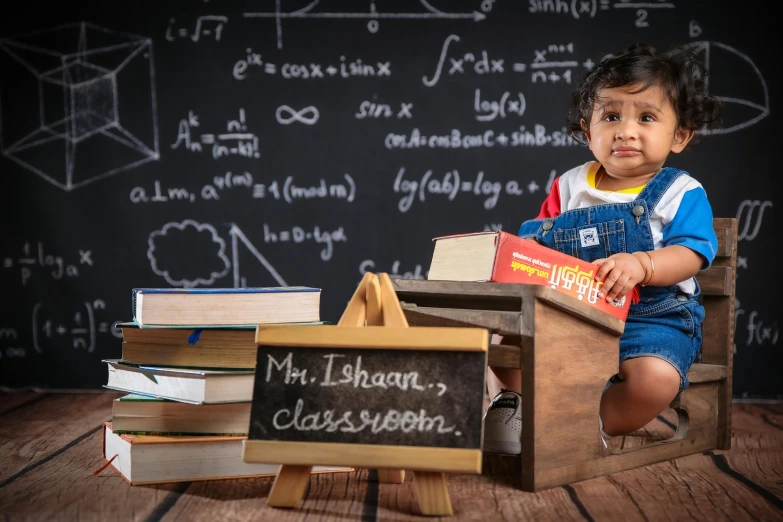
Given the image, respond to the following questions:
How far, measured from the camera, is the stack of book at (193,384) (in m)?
1.46

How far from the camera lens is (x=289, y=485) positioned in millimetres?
1294

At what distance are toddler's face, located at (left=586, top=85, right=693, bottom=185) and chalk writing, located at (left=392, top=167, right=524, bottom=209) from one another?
0.92m

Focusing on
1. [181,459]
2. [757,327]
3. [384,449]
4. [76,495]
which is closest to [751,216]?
[757,327]

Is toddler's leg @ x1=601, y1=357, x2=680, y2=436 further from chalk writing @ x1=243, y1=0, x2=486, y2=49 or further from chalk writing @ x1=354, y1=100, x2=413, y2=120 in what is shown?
chalk writing @ x1=243, y1=0, x2=486, y2=49

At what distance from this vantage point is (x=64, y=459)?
171cm

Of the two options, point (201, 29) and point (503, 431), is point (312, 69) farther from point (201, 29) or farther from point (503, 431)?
point (503, 431)

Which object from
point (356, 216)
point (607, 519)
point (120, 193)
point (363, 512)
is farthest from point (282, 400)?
point (120, 193)

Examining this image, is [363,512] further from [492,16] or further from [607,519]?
[492,16]

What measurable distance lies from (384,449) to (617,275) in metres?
0.65

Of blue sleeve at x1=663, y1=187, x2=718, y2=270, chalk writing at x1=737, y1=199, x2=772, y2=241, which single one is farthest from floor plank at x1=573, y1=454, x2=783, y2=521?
chalk writing at x1=737, y1=199, x2=772, y2=241

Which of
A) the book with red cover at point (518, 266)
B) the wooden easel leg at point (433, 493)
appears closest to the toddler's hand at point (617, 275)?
the book with red cover at point (518, 266)

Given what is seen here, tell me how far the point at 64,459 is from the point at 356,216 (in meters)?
1.41

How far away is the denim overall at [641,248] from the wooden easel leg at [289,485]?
83 cm

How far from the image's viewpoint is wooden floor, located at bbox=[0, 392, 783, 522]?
4.23ft
